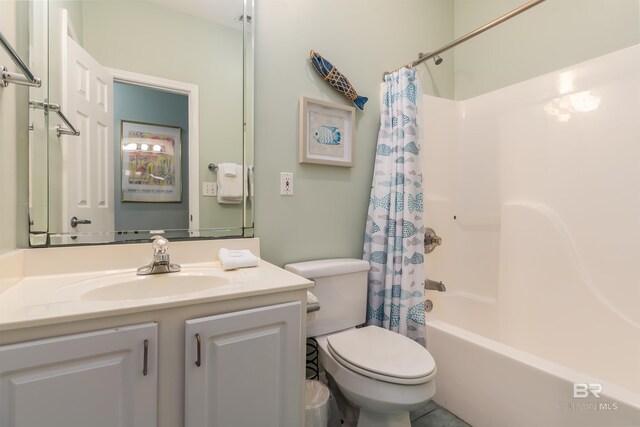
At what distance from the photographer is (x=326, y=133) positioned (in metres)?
1.59

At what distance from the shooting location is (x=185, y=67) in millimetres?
1309

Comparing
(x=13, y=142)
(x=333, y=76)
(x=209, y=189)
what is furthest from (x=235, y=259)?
(x=333, y=76)

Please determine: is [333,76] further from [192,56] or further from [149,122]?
[149,122]

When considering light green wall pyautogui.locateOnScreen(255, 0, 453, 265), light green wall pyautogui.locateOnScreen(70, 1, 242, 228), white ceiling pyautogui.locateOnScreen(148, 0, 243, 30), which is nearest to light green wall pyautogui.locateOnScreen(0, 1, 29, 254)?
light green wall pyautogui.locateOnScreen(70, 1, 242, 228)

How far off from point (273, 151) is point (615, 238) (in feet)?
5.68

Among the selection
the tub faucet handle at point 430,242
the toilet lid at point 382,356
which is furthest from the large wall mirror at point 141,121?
the tub faucet handle at point 430,242

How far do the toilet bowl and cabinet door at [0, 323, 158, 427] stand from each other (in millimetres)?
671

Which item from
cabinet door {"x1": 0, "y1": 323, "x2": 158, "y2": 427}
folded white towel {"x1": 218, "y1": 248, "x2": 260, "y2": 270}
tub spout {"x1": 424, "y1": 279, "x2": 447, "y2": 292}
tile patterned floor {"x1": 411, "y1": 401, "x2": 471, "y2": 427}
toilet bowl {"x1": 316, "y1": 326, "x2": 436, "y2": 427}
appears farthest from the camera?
tub spout {"x1": 424, "y1": 279, "x2": 447, "y2": 292}

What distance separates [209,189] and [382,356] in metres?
1.02

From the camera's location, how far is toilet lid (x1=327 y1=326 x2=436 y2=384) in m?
1.06

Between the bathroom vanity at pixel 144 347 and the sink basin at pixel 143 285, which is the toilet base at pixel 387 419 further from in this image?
the sink basin at pixel 143 285

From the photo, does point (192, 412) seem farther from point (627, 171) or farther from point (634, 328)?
point (627, 171)

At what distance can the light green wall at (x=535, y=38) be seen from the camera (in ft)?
5.08

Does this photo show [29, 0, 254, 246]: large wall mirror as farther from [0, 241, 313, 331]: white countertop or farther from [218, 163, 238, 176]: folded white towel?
[0, 241, 313, 331]: white countertop
